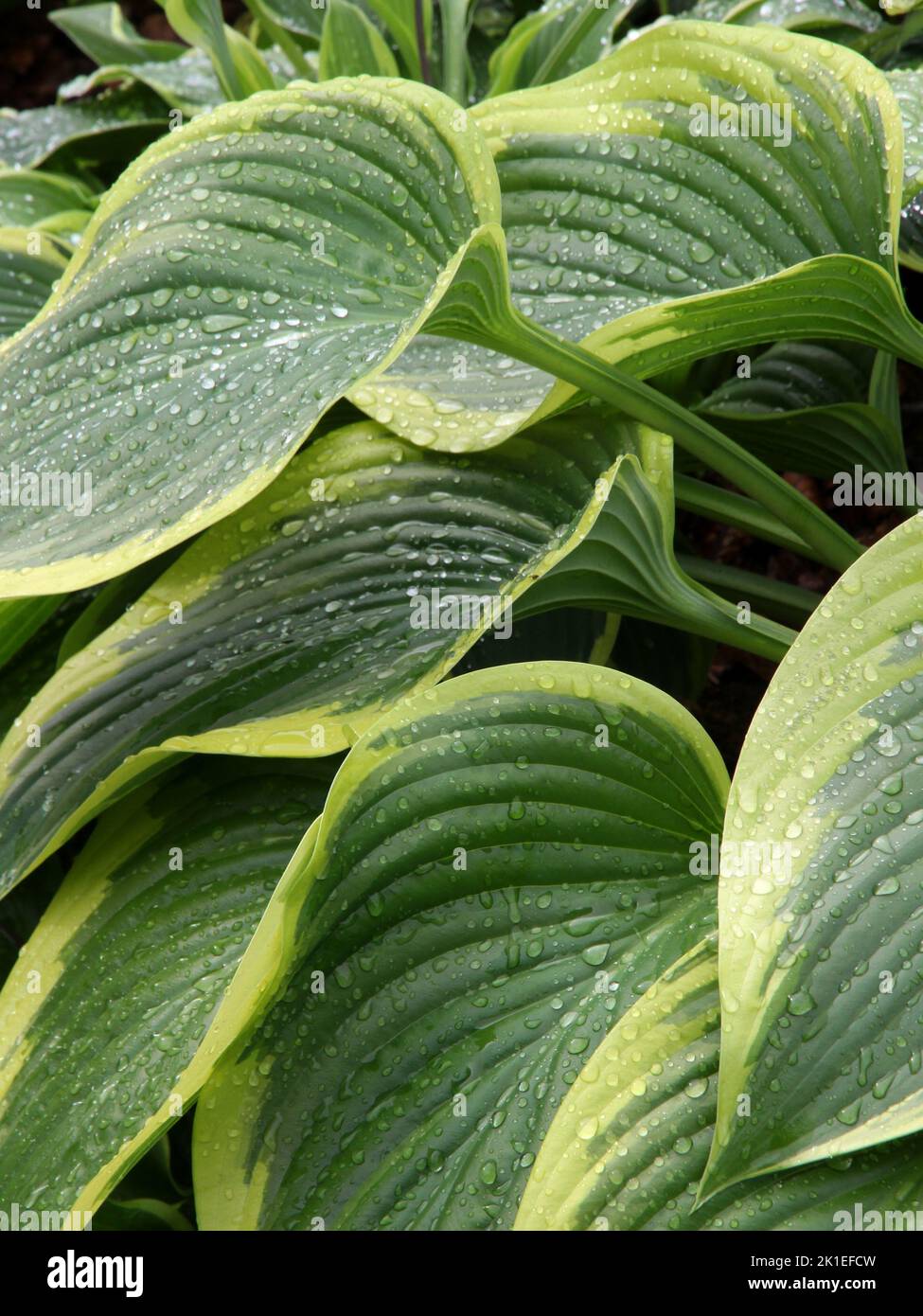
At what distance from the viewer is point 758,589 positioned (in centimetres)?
95

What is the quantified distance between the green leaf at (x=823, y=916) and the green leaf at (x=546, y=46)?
0.95 m

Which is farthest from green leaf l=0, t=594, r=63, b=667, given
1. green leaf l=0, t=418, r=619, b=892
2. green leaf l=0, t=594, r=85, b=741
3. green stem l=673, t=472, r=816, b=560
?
green stem l=673, t=472, r=816, b=560

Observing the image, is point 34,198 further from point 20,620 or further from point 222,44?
point 20,620

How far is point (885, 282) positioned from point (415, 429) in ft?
1.05

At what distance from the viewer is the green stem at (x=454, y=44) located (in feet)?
4.29

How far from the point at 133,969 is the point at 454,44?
1.10m

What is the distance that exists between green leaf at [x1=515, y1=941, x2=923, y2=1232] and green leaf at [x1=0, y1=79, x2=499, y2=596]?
0.36 meters

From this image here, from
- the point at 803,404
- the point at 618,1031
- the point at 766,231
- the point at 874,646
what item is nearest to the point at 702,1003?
the point at 618,1031

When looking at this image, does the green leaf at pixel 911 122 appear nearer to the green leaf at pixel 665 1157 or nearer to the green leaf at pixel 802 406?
the green leaf at pixel 802 406

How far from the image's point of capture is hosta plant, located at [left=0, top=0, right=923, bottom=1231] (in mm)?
562

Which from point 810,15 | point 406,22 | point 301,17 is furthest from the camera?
point 301,17

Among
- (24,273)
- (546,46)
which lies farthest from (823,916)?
(546,46)

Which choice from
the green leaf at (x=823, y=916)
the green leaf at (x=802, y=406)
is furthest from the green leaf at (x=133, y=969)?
the green leaf at (x=802, y=406)
